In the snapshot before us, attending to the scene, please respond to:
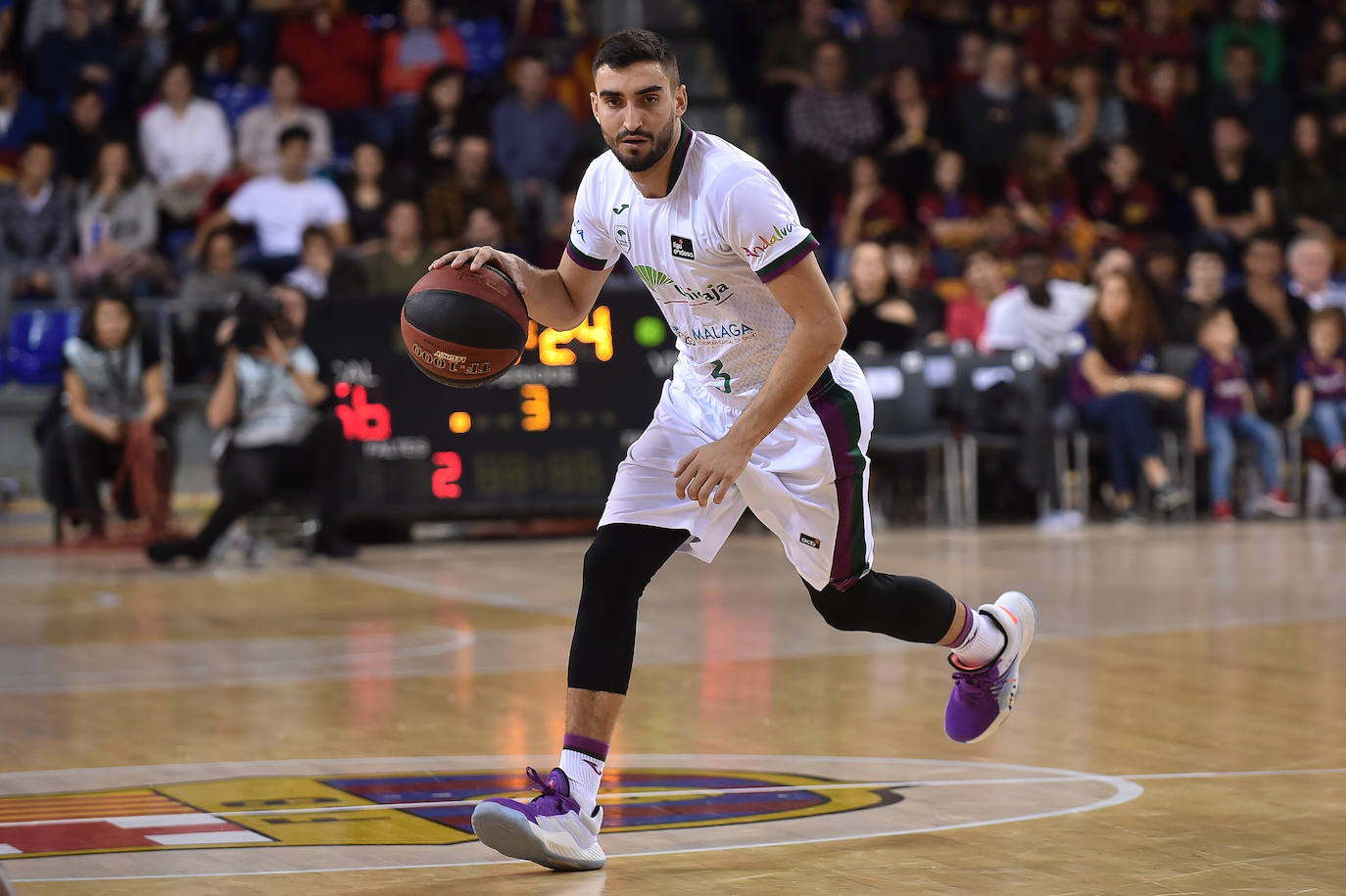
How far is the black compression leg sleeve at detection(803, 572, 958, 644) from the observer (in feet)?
15.2

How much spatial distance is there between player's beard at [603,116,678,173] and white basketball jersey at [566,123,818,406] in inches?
2.4

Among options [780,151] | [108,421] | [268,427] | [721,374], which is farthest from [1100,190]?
[721,374]

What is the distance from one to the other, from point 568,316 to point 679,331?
32 centimetres

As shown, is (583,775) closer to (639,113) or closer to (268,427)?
(639,113)

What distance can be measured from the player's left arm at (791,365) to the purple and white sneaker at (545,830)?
729mm

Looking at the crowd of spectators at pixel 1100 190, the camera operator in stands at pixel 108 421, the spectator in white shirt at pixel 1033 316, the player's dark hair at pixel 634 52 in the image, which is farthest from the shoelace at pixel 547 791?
the spectator in white shirt at pixel 1033 316

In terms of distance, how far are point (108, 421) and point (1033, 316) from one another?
6599mm

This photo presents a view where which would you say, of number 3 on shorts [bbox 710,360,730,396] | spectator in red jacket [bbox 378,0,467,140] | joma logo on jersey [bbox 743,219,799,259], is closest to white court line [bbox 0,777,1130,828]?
number 3 on shorts [bbox 710,360,730,396]

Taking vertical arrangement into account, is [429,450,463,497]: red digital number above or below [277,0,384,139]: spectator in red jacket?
below

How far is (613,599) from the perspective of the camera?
167 inches

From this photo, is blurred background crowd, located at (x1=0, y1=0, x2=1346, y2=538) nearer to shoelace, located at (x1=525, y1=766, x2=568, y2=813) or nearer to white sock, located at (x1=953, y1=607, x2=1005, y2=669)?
white sock, located at (x1=953, y1=607, x2=1005, y2=669)

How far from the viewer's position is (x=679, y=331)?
4.61 metres

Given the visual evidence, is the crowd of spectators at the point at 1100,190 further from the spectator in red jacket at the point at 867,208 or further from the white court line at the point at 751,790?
the white court line at the point at 751,790

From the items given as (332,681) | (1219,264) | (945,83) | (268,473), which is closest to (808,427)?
(332,681)
